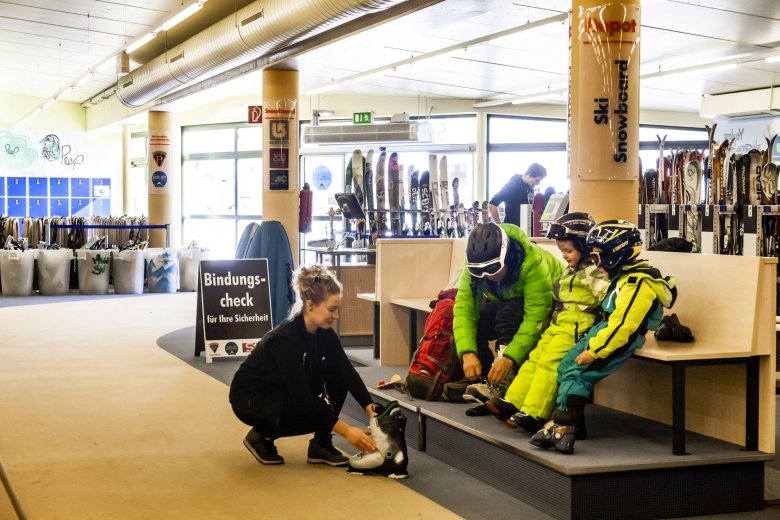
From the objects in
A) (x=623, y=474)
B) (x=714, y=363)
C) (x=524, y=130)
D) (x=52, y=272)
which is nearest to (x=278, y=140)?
(x=52, y=272)

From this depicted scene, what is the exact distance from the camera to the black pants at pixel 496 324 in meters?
4.74

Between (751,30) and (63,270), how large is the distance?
10331mm

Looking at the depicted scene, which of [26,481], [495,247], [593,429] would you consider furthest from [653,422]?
[26,481]

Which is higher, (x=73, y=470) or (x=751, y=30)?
(x=751, y=30)

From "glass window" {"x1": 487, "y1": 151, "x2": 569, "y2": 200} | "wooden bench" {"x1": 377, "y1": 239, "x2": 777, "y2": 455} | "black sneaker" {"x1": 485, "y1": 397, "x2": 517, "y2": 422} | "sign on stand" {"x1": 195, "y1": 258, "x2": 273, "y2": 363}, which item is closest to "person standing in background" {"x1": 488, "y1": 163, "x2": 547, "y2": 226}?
"sign on stand" {"x1": 195, "y1": 258, "x2": 273, "y2": 363}

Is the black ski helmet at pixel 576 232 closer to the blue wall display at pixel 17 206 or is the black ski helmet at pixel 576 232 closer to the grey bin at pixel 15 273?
the grey bin at pixel 15 273

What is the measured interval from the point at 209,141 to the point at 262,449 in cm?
1785

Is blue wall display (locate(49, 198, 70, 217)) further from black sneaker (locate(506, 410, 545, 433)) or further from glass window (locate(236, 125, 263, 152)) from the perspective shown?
black sneaker (locate(506, 410, 545, 433))

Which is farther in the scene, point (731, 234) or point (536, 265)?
point (731, 234)

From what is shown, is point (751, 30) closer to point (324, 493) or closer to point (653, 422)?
point (653, 422)

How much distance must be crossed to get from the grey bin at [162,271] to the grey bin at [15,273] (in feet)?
5.78

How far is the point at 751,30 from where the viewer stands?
11320 millimetres

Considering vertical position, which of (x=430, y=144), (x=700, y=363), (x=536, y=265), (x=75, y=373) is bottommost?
(x=75, y=373)

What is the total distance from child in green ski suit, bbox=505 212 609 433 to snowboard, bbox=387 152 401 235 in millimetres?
6194
